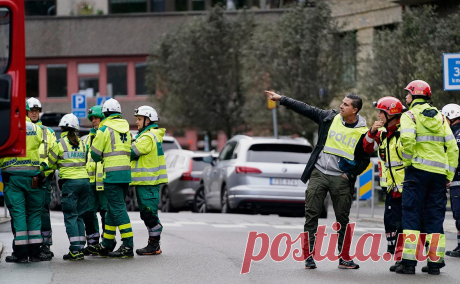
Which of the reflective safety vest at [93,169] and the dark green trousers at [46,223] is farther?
the reflective safety vest at [93,169]

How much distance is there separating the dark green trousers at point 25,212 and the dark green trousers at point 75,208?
41cm

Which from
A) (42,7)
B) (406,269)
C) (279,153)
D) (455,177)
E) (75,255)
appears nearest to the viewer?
(406,269)

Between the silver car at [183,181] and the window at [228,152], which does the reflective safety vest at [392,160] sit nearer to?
the window at [228,152]

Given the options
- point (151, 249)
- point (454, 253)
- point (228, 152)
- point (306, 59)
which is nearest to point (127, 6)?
point (306, 59)

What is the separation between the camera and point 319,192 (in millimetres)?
11508

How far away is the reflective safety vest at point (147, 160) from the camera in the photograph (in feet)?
42.5

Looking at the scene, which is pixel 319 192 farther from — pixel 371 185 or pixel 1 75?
pixel 371 185

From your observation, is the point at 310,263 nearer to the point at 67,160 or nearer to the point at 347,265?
the point at 347,265

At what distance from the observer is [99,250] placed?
12875mm

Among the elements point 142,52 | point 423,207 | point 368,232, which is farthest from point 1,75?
point 142,52

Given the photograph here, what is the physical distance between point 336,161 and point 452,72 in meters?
7.65

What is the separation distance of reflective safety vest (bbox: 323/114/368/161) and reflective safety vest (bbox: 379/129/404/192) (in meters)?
0.77

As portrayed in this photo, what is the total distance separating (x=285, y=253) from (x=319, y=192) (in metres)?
1.71

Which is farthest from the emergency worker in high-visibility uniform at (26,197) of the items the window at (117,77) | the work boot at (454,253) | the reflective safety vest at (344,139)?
the window at (117,77)
